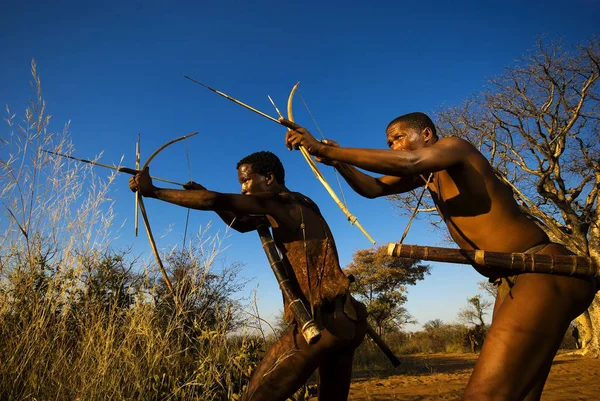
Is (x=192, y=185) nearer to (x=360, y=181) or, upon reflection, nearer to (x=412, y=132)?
(x=360, y=181)

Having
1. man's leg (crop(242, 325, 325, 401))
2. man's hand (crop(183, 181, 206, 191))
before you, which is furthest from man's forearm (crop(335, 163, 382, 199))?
man's leg (crop(242, 325, 325, 401))

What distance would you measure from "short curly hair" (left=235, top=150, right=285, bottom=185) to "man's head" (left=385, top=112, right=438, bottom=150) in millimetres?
777

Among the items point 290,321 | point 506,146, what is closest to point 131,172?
point 290,321

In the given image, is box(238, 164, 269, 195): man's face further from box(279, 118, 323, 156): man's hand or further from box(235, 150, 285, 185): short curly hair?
box(279, 118, 323, 156): man's hand

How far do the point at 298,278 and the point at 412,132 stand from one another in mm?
1012

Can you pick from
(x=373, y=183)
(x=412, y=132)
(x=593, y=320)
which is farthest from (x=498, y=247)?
(x=593, y=320)

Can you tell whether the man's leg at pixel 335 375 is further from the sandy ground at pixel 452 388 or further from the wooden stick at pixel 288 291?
the sandy ground at pixel 452 388

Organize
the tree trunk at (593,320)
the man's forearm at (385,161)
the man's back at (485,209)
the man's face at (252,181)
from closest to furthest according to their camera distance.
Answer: the man's forearm at (385,161)
the man's back at (485,209)
the man's face at (252,181)
the tree trunk at (593,320)

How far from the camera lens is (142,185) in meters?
2.14

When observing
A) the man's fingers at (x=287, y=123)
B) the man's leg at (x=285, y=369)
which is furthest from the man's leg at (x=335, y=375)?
the man's fingers at (x=287, y=123)

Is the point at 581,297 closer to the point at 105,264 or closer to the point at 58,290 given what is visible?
the point at 58,290

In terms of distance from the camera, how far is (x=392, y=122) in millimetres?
2326

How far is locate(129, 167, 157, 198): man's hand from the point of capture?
214 cm

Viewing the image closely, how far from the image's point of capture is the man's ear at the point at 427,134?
2197mm
